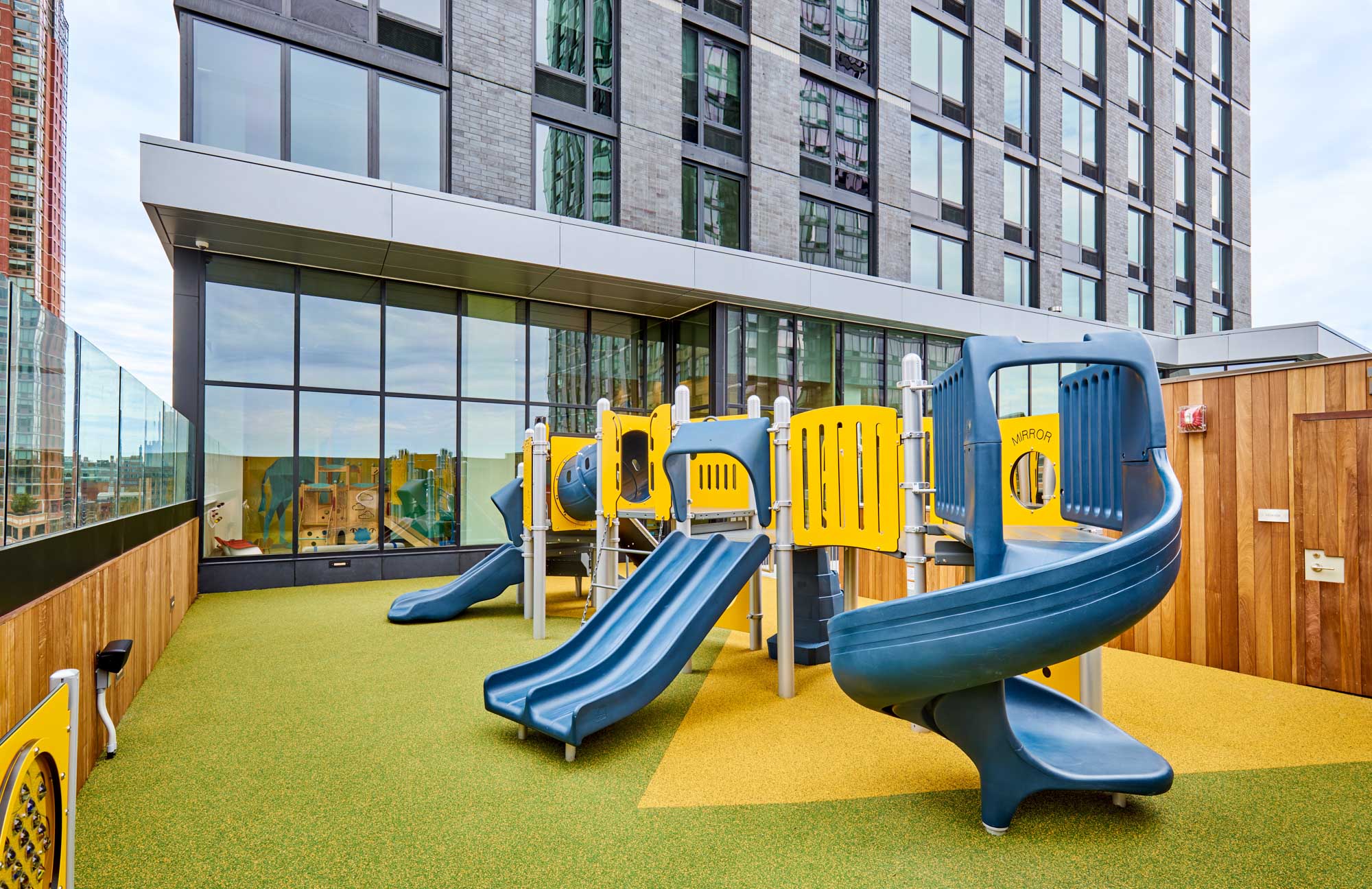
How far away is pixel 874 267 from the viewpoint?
15203 millimetres

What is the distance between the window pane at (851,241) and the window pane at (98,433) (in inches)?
504

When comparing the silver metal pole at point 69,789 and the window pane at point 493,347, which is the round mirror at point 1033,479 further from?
the window pane at point 493,347

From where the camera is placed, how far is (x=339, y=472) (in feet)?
35.8

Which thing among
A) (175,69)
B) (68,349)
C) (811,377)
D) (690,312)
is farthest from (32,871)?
(811,377)

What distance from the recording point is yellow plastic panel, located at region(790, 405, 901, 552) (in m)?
4.78

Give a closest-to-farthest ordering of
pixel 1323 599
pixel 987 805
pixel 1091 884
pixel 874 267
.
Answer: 1. pixel 1091 884
2. pixel 987 805
3. pixel 1323 599
4. pixel 874 267

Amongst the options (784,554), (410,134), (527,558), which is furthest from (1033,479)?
(410,134)

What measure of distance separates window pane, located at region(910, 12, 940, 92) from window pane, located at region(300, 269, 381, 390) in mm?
12688

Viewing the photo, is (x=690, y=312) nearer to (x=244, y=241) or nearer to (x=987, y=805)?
(x=244, y=241)

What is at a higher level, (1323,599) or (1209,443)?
(1209,443)

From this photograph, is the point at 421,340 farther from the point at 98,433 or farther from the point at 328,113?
the point at 98,433

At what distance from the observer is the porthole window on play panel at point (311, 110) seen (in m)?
9.63

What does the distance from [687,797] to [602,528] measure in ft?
12.7

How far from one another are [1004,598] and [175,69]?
1190 cm
